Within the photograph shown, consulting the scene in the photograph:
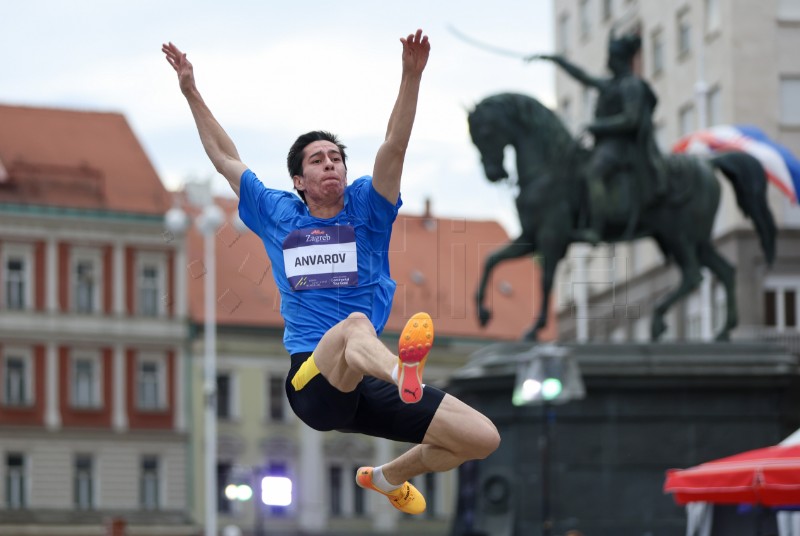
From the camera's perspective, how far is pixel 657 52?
69938 millimetres

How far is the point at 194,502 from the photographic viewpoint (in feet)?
261

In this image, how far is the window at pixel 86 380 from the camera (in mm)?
78000

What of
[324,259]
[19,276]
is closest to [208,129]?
[324,259]

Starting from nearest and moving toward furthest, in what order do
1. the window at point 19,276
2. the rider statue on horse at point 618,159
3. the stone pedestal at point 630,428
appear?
the stone pedestal at point 630,428 → the rider statue on horse at point 618,159 → the window at point 19,276

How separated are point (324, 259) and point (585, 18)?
68152mm

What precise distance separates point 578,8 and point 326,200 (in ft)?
224

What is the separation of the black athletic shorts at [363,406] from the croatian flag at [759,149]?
23986 mm

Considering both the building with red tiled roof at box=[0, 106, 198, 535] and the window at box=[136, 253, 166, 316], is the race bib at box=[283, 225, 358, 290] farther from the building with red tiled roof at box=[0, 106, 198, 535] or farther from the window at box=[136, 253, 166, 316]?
the window at box=[136, 253, 166, 316]

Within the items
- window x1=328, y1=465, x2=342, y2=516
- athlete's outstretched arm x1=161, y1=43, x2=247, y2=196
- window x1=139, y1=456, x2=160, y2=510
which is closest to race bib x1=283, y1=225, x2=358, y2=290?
athlete's outstretched arm x1=161, y1=43, x2=247, y2=196

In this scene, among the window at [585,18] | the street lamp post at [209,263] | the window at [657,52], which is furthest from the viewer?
the window at [585,18]

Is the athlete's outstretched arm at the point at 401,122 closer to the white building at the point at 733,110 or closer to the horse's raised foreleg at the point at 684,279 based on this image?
the horse's raised foreleg at the point at 684,279

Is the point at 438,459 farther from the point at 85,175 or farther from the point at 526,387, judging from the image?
the point at 85,175

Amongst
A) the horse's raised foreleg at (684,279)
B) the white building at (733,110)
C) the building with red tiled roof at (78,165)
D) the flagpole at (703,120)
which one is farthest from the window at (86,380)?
the horse's raised foreleg at (684,279)

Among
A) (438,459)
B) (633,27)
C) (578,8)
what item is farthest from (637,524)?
(578,8)
